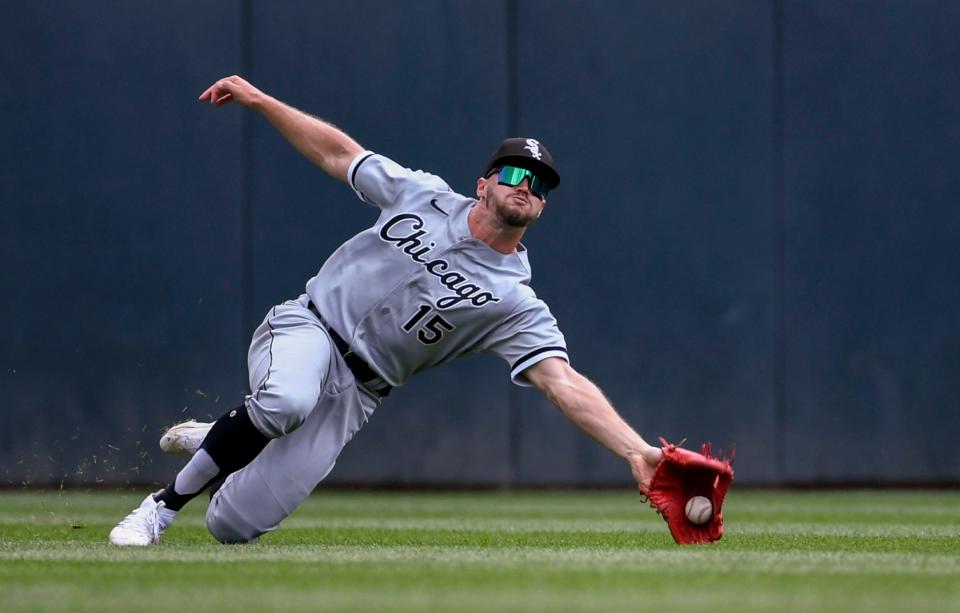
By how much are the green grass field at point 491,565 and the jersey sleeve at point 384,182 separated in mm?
1212

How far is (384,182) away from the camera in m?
5.32

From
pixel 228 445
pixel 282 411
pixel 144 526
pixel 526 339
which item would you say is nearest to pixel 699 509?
pixel 526 339

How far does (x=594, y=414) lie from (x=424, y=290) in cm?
74

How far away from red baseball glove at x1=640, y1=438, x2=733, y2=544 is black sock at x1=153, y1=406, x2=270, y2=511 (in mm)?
1292

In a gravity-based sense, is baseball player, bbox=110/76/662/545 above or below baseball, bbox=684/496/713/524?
above

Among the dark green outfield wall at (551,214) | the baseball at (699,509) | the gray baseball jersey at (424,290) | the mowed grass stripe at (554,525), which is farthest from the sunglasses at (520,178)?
the dark green outfield wall at (551,214)

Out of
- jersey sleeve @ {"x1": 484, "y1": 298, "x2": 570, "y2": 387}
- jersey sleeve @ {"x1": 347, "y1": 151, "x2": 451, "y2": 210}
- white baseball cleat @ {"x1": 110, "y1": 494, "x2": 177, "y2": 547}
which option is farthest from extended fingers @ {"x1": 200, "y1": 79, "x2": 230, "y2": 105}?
white baseball cleat @ {"x1": 110, "y1": 494, "x2": 177, "y2": 547}

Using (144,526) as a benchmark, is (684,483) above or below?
above

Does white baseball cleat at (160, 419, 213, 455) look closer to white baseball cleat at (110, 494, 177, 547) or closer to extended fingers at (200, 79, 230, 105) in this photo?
white baseball cleat at (110, 494, 177, 547)

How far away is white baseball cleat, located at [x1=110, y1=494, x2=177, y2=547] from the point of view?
190 inches

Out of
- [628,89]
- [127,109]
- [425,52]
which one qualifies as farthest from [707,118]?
[127,109]

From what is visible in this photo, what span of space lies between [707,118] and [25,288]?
4.61 m

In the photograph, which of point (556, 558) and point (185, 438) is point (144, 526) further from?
point (556, 558)

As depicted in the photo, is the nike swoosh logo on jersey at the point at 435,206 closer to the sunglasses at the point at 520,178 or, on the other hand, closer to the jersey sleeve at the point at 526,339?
the sunglasses at the point at 520,178
